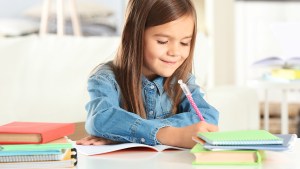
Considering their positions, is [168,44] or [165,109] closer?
[168,44]

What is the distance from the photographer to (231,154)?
1.17 meters

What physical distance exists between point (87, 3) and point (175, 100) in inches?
131

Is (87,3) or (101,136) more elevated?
(87,3)

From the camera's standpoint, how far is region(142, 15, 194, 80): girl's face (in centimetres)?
148

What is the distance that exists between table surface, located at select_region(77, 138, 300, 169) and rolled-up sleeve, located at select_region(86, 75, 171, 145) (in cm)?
6

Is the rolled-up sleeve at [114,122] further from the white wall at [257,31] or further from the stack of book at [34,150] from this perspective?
the white wall at [257,31]

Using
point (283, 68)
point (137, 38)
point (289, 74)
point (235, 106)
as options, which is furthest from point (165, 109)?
point (283, 68)

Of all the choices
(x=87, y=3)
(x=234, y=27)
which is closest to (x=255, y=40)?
(x=234, y=27)

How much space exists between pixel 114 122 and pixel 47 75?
1039mm

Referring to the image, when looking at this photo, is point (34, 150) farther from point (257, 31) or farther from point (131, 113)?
point (257, 31)

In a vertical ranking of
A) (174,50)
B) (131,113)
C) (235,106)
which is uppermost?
(174,50)

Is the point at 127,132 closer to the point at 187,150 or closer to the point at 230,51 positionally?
the point at 187,150

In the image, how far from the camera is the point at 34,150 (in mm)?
1137

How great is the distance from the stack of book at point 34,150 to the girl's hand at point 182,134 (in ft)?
0.87
